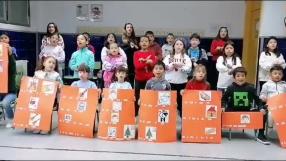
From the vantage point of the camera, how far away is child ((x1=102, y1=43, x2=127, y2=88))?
5086 millimetres

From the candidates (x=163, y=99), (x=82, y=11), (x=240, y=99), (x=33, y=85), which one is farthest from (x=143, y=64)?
(x=82, y=11)

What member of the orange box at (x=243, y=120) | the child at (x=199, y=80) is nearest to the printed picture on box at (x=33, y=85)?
the child at (x=199, y=80)

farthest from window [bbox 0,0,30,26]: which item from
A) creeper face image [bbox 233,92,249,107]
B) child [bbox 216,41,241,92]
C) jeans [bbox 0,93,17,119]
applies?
creeper face image [bbox 233,92,249,107]

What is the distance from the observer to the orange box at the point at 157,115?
13.6ft

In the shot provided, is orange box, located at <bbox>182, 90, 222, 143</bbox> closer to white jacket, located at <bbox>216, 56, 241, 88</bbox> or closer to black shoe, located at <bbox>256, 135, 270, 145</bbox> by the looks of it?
black shoe, located at <bbox>256, 135, 270, 145</bbox>

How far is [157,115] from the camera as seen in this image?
A: 13.6 ft

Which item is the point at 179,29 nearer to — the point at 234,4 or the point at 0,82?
the point at 234,4

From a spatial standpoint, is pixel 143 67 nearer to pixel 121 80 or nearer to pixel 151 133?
pixel 121 80

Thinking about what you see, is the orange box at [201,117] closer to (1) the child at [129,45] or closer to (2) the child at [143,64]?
(2) the child at [143,64]

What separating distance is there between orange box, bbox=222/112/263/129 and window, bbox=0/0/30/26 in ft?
15.7

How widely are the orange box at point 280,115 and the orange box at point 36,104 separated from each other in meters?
2.61

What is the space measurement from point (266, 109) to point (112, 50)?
7.20 ft

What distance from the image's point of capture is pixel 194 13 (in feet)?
27.6

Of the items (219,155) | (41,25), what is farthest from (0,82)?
(41,25)
